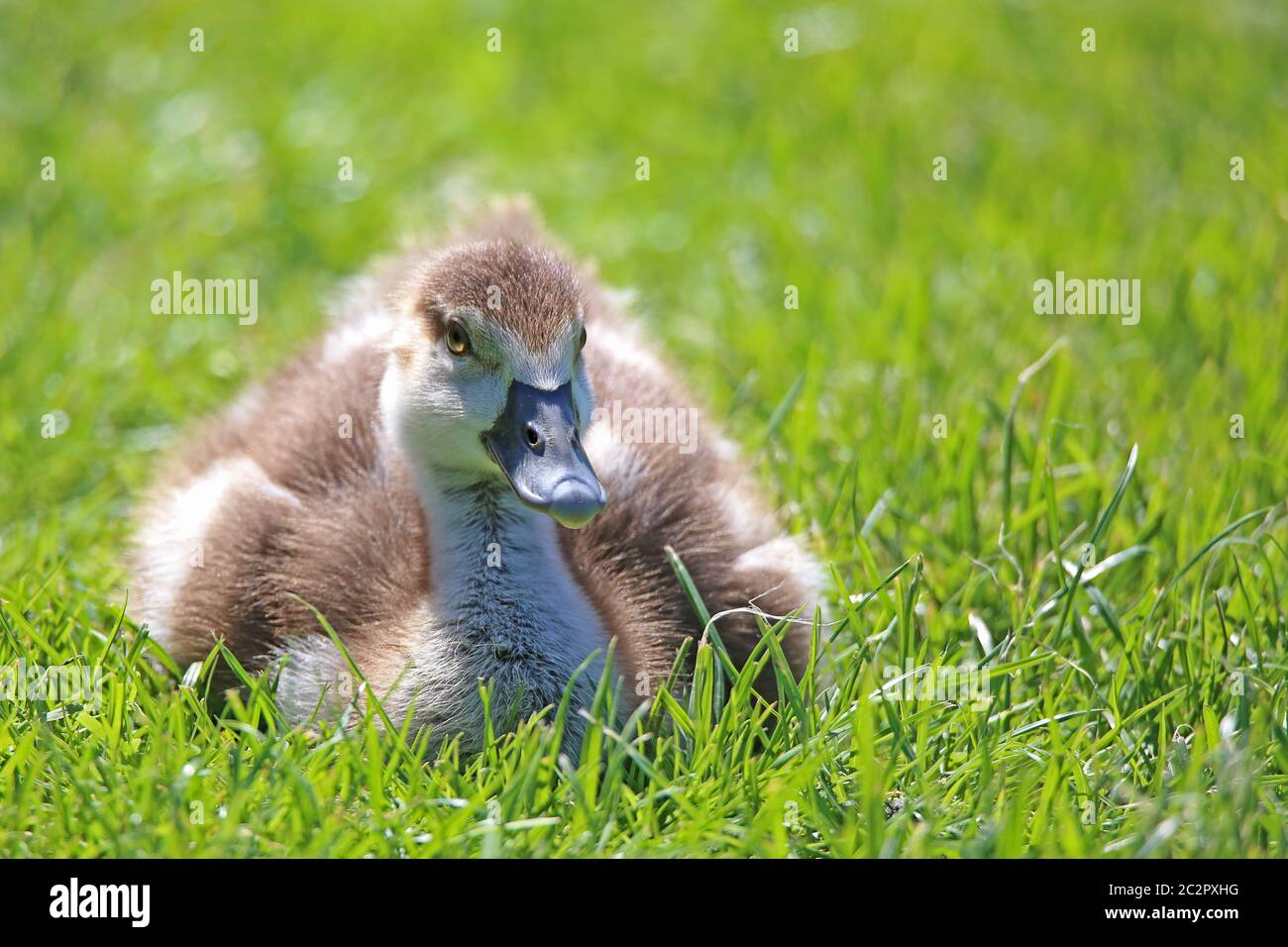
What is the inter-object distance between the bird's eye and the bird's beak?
0.42ft

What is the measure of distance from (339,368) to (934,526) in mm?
1457

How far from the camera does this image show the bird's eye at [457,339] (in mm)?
2766

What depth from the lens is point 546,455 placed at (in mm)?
2625

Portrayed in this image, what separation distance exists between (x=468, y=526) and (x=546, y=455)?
32 centimetres

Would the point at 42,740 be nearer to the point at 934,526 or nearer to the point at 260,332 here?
the point at 934,526

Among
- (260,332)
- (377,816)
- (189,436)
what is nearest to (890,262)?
(260,332)

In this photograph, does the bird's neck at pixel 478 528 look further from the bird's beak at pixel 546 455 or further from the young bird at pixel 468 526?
the bird's beak at pixel 546 455

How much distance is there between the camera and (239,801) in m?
2.26

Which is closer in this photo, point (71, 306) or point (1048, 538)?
point (1048, 538)

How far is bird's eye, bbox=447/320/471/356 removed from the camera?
9.07 ft

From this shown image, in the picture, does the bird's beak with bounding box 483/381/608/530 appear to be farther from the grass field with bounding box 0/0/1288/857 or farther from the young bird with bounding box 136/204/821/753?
the grass field with bounding box 0/0/1288/857

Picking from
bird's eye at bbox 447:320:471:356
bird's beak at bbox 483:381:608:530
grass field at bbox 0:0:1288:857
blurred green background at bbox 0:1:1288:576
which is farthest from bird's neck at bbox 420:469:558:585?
blurred green background at bbox 0:1:1288:576

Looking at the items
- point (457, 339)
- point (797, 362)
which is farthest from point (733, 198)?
point (457, 339)

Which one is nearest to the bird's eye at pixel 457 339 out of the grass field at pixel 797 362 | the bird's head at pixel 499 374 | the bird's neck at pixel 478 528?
the bird's head at pixel 499 374
